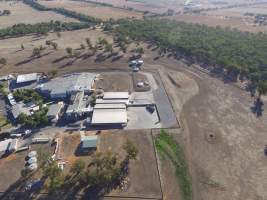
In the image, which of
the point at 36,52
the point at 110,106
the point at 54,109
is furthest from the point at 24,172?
the point at 36,52

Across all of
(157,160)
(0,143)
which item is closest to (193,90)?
Answer: (157,160)

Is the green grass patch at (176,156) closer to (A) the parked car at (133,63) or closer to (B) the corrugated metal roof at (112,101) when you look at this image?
(B) the corrugated metal roof at (112,101)

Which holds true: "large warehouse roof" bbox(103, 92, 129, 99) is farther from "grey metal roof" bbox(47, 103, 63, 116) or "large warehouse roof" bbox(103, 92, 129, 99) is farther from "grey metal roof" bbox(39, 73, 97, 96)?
"grey metal roof" bbox(47, 103, 63, 116)

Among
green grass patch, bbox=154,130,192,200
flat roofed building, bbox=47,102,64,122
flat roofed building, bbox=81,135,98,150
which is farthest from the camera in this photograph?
flat roofed building, bbox=47,102,64,122

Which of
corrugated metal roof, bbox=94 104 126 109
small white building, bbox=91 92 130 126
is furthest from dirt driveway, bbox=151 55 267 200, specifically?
corrugated metal roof, bbox=94 104 126 109

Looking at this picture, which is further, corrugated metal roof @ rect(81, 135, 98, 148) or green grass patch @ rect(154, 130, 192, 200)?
corrugated metal roof @ rect(81, 135, 98, 148)

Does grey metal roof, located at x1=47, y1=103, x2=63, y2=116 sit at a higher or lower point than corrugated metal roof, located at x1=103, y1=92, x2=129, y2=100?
lower

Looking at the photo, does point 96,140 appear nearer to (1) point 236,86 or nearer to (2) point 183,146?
(2) point 183,146

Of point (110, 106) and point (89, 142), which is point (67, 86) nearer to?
point (110, 106)
